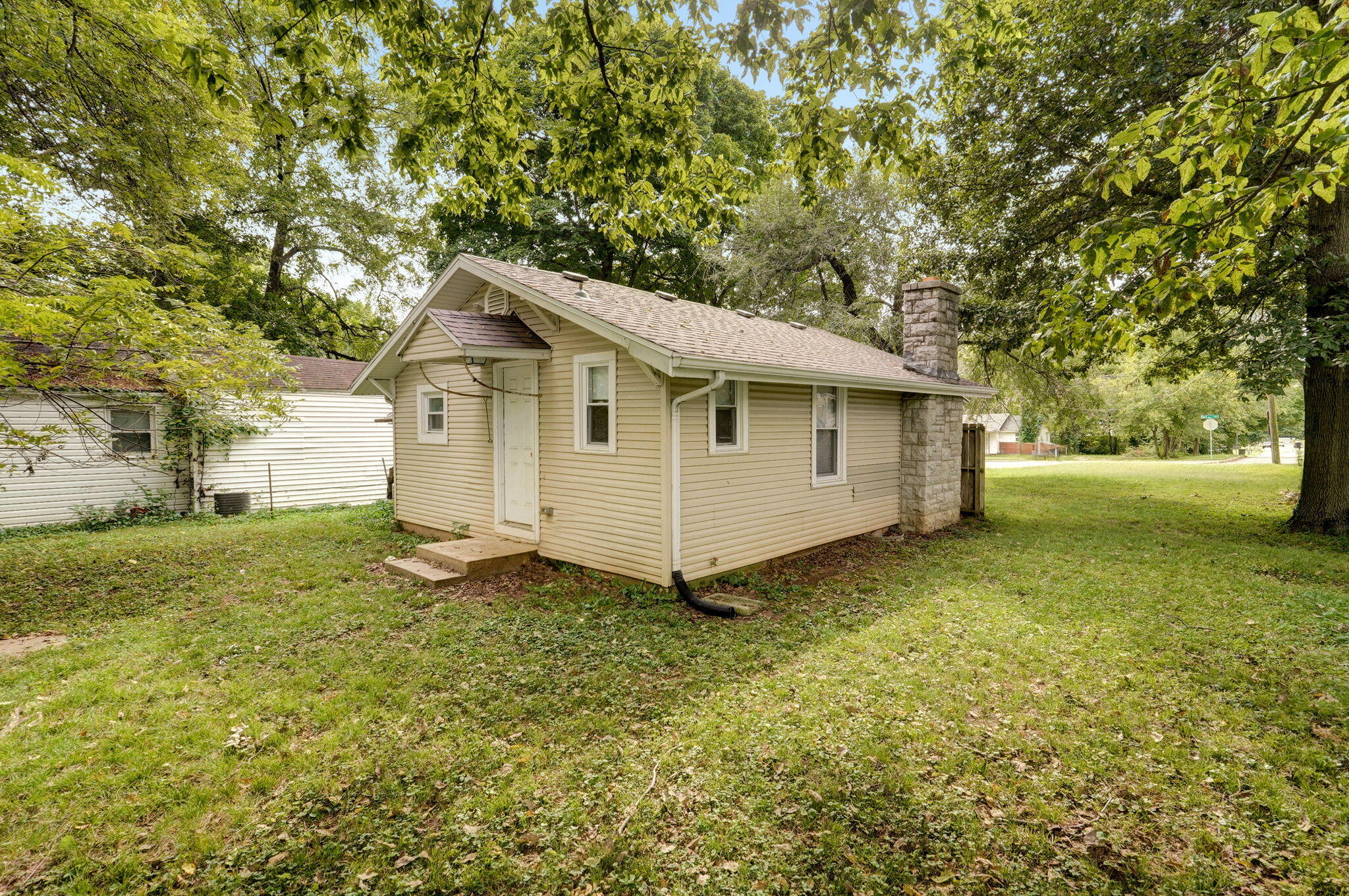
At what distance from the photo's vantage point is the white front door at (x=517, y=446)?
7.95 m

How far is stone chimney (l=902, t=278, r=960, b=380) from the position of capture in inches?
430

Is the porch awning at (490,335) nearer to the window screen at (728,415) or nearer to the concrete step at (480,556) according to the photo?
the window screen at (728,415)

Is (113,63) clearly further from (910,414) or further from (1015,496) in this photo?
(1015,496)

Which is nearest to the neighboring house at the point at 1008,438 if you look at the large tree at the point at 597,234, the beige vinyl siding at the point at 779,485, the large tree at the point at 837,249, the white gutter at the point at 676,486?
the large tree at the point at 837,249

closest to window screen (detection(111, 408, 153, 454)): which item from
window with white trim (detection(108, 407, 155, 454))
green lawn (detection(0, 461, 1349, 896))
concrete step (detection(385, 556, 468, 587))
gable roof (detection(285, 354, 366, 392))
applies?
window with white trim (detection(108, 407, 155, 454))

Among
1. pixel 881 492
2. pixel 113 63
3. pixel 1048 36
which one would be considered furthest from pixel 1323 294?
pixel 113 63

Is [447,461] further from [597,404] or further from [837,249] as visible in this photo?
[837,249]

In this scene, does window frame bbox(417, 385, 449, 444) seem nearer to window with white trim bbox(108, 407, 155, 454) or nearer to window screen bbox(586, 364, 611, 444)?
window screen bbox(586, 364, 611, 444)

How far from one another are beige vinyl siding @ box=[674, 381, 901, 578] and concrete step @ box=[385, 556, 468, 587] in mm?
2983

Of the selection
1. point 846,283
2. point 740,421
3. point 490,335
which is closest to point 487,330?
point 490,335

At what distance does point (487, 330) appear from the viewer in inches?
293

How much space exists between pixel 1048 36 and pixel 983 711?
11.1 m

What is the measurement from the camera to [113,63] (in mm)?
8516

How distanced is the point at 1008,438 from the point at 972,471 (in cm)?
5548
